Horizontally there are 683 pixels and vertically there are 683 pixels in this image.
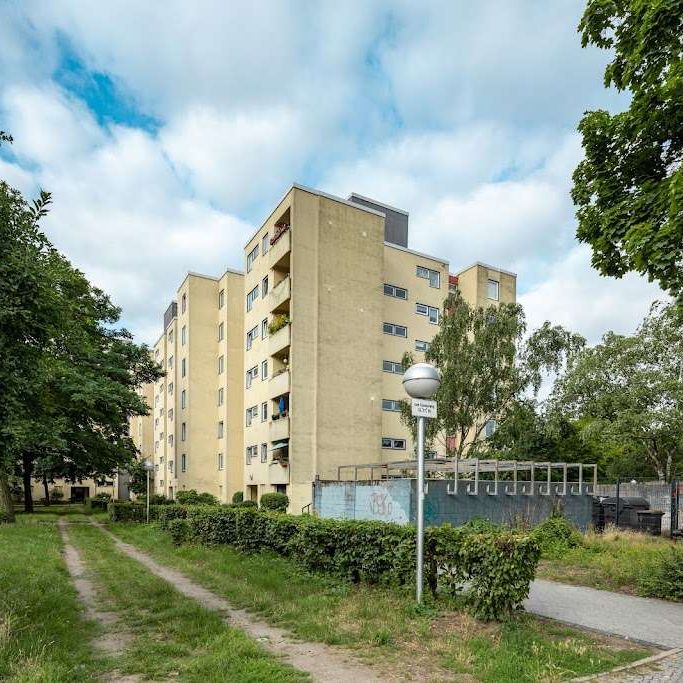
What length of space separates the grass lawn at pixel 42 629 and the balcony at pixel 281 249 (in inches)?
818

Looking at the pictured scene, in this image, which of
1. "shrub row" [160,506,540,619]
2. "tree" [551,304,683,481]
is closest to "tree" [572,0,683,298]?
"shrub row" [160,506,540,619]

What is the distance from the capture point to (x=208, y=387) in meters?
42.9

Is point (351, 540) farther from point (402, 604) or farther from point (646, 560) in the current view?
point (646, 560)

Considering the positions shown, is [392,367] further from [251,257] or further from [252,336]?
[251,257]

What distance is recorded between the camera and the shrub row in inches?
269

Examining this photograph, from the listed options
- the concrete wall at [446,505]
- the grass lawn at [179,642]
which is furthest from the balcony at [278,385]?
the grass lawn at [179,642]

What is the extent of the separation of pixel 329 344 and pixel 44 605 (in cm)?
2265

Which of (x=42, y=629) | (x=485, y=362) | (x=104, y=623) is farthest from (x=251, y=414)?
(x=42, y=629)

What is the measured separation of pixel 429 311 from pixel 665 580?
27271mm

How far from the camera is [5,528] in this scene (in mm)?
20328

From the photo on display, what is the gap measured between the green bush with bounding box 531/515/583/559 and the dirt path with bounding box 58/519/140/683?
949 cm

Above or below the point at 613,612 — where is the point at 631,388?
above

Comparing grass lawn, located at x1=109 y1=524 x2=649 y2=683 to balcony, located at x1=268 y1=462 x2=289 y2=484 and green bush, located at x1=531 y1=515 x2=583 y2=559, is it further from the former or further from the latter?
balcony, located at x1=268 y1=462 x2=289 y2=484

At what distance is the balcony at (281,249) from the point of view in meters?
30.1
